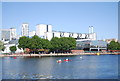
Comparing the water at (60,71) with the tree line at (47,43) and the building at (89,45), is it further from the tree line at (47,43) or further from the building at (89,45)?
the building at (89,45)

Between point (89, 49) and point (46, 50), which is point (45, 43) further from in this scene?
point (89, 49)

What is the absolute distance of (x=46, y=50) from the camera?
106 meters

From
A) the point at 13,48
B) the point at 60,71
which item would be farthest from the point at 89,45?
the point at 60,71

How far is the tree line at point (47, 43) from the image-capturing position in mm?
95250

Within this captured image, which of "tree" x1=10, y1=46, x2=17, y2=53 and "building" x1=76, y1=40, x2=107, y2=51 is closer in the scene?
"tree" x1=10, y1=46, x2=17, y2=53

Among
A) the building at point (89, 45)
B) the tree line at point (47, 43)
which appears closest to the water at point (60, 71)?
the tree line at point (47, 43)

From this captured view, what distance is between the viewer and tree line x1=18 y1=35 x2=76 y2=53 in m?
95.2

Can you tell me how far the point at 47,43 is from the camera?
100m

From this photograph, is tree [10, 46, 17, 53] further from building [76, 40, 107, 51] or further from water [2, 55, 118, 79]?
water [2, 55, 118, 79]

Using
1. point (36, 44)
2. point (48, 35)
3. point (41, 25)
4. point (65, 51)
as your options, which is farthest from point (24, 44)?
point (41, 25)

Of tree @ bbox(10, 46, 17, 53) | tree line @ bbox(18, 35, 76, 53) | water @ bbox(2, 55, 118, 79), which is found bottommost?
water @ bbox(2, 55, 118, 79)

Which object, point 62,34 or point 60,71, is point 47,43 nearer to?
point 62,34

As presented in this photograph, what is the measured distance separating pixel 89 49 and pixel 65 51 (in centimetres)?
2096

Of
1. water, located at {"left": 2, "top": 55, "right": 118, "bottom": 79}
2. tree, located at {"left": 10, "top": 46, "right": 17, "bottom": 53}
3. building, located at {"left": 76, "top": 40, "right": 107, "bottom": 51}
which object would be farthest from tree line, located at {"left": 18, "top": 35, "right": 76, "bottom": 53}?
water, located at {"left": 2, "top": 55, "right": 118, "bottom": 79}
